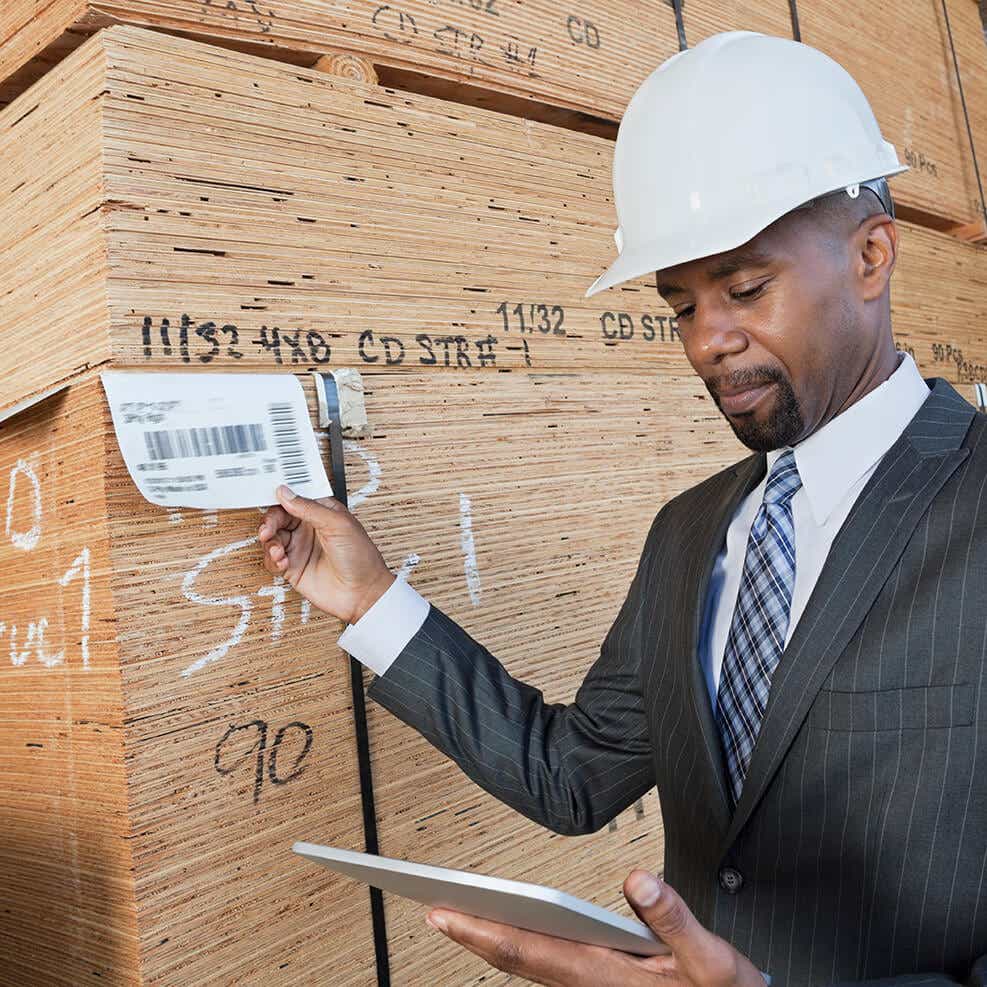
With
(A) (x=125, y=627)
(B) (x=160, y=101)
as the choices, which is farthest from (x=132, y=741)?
(B) (x=160, y=101)

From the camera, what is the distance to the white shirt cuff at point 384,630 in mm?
1152

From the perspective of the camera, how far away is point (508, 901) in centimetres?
71

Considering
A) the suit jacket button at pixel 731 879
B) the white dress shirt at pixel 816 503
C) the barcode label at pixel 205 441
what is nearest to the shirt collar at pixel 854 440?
the white dress shirt at pixel 816 503

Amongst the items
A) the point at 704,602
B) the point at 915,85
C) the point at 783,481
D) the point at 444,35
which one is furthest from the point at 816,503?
the point at 915,85

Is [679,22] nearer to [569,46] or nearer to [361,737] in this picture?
[569,46]

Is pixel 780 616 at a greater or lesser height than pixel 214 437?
lesser

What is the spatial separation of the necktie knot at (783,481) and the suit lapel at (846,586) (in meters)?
0.13

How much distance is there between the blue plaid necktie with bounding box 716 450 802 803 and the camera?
108 centimetres

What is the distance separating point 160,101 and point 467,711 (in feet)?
2.57

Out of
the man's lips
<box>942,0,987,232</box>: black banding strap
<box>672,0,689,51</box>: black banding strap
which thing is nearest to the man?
the man's lips

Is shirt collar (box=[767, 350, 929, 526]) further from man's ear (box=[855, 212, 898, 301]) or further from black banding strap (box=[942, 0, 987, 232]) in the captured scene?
black banding strap (box=[942, 0, 987, 232])

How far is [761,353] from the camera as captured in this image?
1063 mm

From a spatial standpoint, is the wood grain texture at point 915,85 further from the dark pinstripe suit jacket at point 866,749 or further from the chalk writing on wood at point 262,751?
the chalk writing on wood at point 262,751

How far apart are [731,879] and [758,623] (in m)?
0.27
